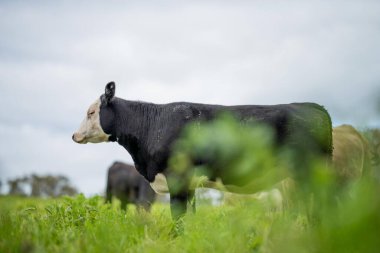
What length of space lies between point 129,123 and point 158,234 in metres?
3.39

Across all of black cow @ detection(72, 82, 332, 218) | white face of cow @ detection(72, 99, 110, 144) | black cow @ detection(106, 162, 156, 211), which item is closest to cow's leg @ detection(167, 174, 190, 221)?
black cow @ detection(72, 82, 332, 218)

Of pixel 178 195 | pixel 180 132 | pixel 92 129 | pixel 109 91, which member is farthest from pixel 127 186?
pixel 178 195

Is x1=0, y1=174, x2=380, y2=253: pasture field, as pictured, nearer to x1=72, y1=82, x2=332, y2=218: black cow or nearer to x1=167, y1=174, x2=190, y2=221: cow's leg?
x1=167, y1=174, x2=190, y2=221: cow's leg

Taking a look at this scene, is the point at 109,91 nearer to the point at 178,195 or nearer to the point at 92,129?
the point at 92,129

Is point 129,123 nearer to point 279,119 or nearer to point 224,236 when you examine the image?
point 279,119

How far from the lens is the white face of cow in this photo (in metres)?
7.21

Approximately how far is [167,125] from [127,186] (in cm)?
1171

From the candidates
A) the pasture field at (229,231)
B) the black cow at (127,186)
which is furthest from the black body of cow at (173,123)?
the black cow at (127,186)

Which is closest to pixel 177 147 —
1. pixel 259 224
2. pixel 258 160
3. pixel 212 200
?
pixel 259 224

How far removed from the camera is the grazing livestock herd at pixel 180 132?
19.0 ft

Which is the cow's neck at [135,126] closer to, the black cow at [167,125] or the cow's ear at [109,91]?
the black cow at [167,125]

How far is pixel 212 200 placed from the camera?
8.22 feet

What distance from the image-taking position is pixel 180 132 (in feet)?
20.7

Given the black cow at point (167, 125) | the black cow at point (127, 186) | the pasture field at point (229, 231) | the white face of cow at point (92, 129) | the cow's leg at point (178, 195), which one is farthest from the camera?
the black cow at point (127, 186)
